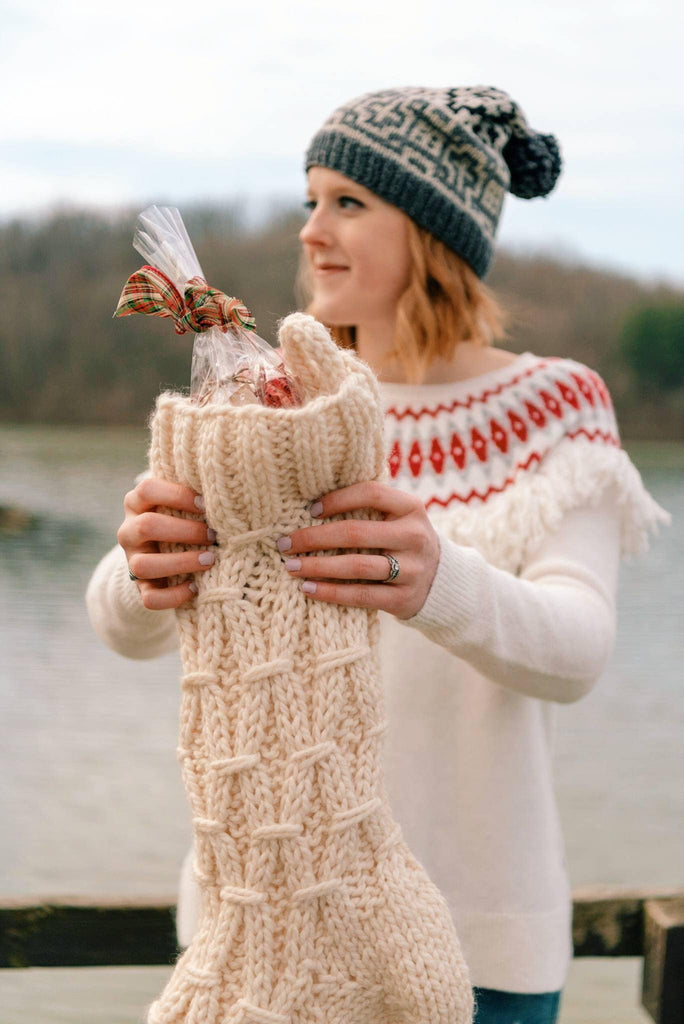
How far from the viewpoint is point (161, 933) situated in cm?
123

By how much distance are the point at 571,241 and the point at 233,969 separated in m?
2.07

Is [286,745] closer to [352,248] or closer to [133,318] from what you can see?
[352,248]

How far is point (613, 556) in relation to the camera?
1.09 meters

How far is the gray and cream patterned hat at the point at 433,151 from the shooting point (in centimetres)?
110

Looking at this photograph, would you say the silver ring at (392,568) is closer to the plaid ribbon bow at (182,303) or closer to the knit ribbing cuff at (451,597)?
the knit ribbing cuff at (451,597)

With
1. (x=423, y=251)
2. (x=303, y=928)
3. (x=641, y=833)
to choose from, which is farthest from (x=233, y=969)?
(x=641, y=833)

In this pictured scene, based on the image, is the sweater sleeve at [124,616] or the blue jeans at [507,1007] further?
the blue jeans at [507,1007]

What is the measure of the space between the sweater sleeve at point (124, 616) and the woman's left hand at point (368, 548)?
0.22m

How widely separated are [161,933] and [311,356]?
891 millimetres

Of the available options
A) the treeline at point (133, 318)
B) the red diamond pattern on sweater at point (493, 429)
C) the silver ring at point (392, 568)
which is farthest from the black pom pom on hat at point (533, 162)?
the silver ring at point (392, 568)

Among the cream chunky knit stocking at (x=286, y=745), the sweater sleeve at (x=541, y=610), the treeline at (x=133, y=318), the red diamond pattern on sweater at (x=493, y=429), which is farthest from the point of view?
the treeline at (x=133, y=318)

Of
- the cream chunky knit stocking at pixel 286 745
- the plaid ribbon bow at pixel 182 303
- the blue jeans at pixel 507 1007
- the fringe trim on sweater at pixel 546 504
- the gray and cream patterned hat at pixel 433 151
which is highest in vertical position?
the gray and cream patterned hat at pixel 433 151

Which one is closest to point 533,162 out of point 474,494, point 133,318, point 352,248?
point 352,248

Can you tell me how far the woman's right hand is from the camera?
71 cm
